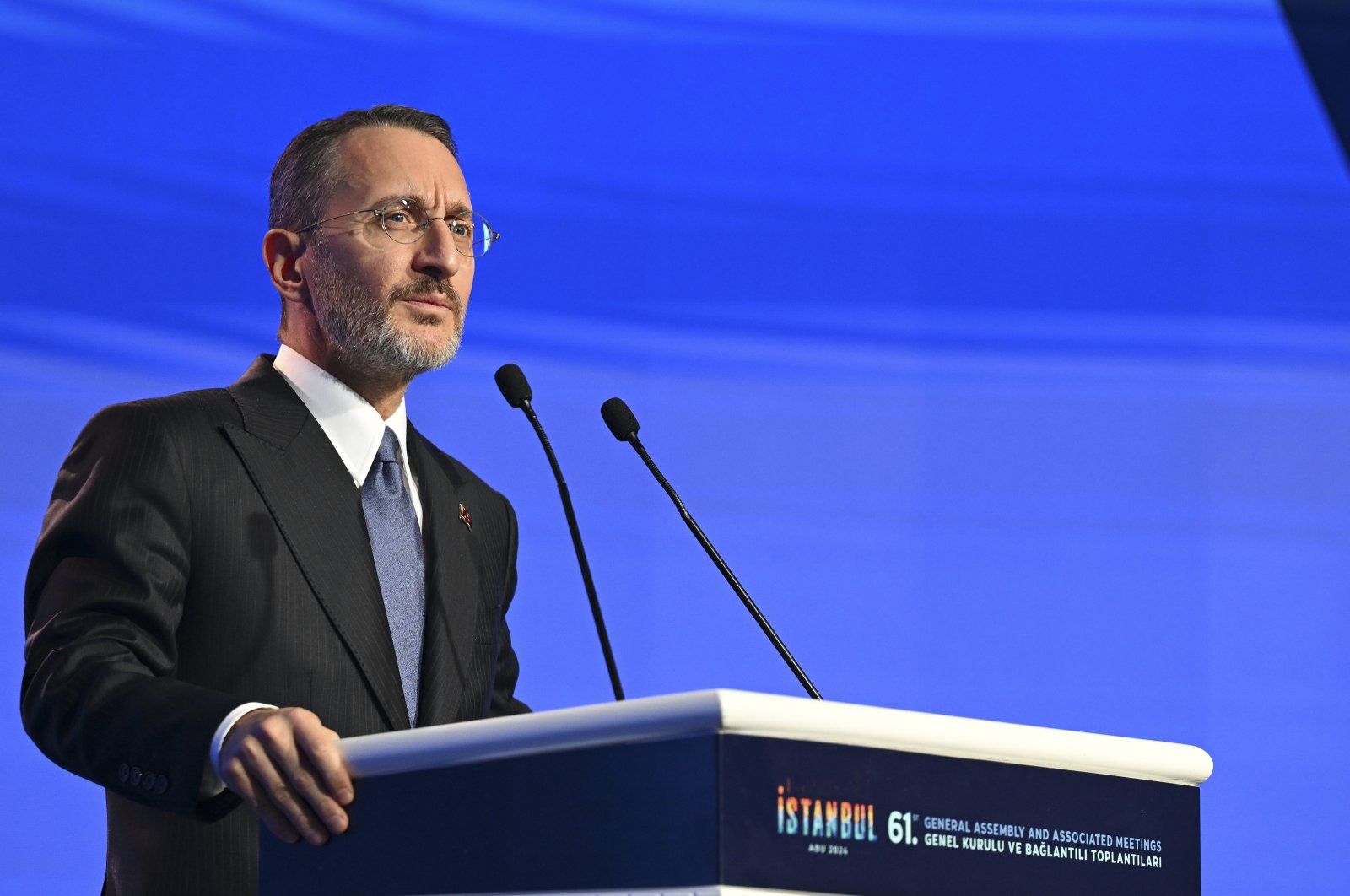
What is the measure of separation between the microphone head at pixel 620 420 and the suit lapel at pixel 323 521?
1.08 ft

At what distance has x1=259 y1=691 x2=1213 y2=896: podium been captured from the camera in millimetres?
1229

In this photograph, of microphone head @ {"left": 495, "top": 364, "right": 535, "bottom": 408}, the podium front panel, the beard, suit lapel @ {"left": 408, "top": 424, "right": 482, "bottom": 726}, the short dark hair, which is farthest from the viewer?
the short dark hair

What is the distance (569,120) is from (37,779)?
6.36 ft

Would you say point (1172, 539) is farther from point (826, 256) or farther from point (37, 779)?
point (37, 779)

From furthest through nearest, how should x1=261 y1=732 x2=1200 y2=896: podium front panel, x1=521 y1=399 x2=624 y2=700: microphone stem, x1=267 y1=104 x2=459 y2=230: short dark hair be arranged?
x1=267 y1=104 x2=459 y2=230: short dark hair
x1=521 y1=399 x2=624 y2=700: microphone stem
x1=261 y1=732 x2=1200 y2=896: podium front panel

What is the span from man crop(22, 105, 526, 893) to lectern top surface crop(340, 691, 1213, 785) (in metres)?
0.10

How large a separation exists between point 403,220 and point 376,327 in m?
0.17

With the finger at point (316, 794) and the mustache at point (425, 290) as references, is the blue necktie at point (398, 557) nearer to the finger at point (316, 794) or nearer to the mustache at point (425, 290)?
the mustache at point (425, 290)

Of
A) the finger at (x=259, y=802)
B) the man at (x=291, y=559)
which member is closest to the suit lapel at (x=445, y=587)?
the man at (x=291, y=559)

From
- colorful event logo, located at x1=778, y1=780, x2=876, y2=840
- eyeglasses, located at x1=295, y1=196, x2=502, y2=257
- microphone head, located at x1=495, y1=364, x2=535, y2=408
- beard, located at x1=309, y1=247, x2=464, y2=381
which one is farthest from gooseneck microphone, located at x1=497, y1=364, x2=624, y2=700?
colorful event logo, located at x1=778, y1=780, x2=876, y2=840

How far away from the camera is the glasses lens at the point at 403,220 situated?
2291mm

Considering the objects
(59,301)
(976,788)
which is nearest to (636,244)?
(59,301)

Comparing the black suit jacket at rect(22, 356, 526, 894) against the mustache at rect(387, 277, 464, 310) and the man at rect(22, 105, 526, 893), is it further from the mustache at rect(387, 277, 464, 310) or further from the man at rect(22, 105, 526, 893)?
the mustache at rect(387, 277, 464, 310)

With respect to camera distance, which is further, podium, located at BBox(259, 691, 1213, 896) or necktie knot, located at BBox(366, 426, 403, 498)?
necktie knot, located at BBox(366, 426, 403, 498)
